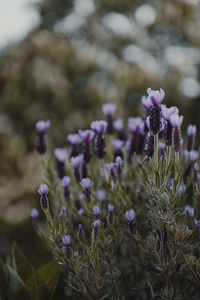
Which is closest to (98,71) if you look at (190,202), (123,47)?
(123,47)

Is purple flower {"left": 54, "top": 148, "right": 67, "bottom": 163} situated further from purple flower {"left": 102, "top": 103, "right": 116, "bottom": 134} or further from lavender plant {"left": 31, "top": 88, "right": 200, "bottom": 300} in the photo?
purple flower {"left": 102, "top": 103, "right": 116, "bottom": 134}

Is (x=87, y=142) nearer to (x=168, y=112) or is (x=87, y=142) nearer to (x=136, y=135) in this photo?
(x=136, y=135)

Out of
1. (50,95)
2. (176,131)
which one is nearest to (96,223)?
→ (176,131)

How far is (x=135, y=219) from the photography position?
0.90 meters

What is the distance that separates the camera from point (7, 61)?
15.0ft

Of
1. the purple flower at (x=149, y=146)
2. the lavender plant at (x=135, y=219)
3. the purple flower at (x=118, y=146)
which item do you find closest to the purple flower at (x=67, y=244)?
the lavender plant at (x=135, y=219)

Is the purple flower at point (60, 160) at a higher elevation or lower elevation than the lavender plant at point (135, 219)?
higher

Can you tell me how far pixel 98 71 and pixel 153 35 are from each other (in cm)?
246

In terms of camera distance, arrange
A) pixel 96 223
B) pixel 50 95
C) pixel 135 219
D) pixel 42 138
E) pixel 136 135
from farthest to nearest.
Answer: pixel 50 95 → pixel 42 138 → pixel 136 135 → pixel 135 219 → pixel 96 223

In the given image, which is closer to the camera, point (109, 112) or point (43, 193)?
point (43, 193)

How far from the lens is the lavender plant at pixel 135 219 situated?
761mm

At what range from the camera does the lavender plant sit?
0.76m

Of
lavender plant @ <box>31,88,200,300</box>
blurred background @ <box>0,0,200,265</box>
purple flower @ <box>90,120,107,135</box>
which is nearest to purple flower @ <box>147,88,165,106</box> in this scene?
lavender plant @ <box>31,88,200,300</box>

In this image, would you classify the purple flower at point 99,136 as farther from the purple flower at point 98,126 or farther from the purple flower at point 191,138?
the purple flower at point 191,138
